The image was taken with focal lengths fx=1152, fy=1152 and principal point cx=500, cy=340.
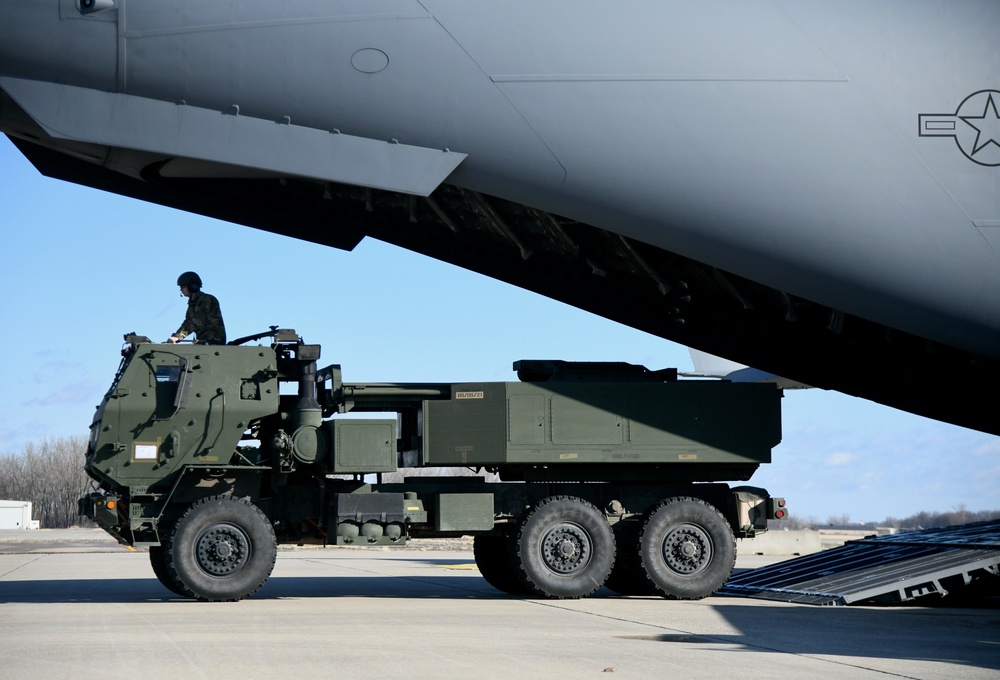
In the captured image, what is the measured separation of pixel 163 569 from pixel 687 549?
215 inches

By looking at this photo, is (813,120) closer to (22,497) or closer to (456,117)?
(456,117)

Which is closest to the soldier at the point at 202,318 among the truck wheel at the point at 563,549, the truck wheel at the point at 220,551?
the truck wheel at the point at 220,551

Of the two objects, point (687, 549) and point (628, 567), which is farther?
point (628, 567)

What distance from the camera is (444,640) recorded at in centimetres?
836

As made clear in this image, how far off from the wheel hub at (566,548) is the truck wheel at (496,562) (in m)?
1.30

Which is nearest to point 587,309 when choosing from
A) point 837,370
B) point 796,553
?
point 837,370

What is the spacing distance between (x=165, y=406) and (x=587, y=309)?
474 centimetres

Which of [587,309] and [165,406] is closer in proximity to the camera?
[165,406]

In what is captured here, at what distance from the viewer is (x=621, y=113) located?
10.9 metres

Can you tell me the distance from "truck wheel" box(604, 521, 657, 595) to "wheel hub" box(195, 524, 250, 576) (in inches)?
159

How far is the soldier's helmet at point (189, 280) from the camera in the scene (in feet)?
40.5

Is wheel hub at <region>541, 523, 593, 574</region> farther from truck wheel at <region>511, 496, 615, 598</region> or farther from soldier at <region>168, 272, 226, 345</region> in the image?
soldier at <region>168, 272, 226, 345</region>

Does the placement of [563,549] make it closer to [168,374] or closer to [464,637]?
[464,637]

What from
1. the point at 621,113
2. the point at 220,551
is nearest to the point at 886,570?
the point at 621,113
